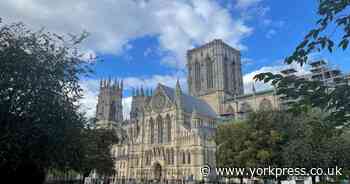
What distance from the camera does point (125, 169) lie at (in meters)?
69.5

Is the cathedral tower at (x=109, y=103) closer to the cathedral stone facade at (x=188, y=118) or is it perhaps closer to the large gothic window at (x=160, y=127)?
the cathedral stone facade at (x=188, y=118)

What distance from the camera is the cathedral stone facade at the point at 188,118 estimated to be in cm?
5594

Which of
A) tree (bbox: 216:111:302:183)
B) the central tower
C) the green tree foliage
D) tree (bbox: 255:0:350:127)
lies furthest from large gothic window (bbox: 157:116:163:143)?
tree (bbox: 255:0:350:127)

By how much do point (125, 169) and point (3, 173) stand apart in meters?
51.9

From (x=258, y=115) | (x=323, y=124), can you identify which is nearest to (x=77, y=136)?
(x=323, y=124)

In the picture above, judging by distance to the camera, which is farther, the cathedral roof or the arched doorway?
the cathedral roof

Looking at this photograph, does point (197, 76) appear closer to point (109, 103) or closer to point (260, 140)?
point (109, 103)

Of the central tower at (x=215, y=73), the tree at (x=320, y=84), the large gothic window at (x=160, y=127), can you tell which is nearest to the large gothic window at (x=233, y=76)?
the central tower at (x=215, y=73)

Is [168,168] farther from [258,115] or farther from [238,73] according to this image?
[238,73]

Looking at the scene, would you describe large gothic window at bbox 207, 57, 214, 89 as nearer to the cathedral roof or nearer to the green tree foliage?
the cathedral roof

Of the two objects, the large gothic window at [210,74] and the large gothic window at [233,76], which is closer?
the large gothic window at [210,74]

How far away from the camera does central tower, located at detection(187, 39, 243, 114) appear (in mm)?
79188

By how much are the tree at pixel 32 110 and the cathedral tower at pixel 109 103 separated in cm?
8044

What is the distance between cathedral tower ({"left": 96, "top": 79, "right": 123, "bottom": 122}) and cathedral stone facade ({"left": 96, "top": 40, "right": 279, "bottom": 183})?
1161 centimetres
